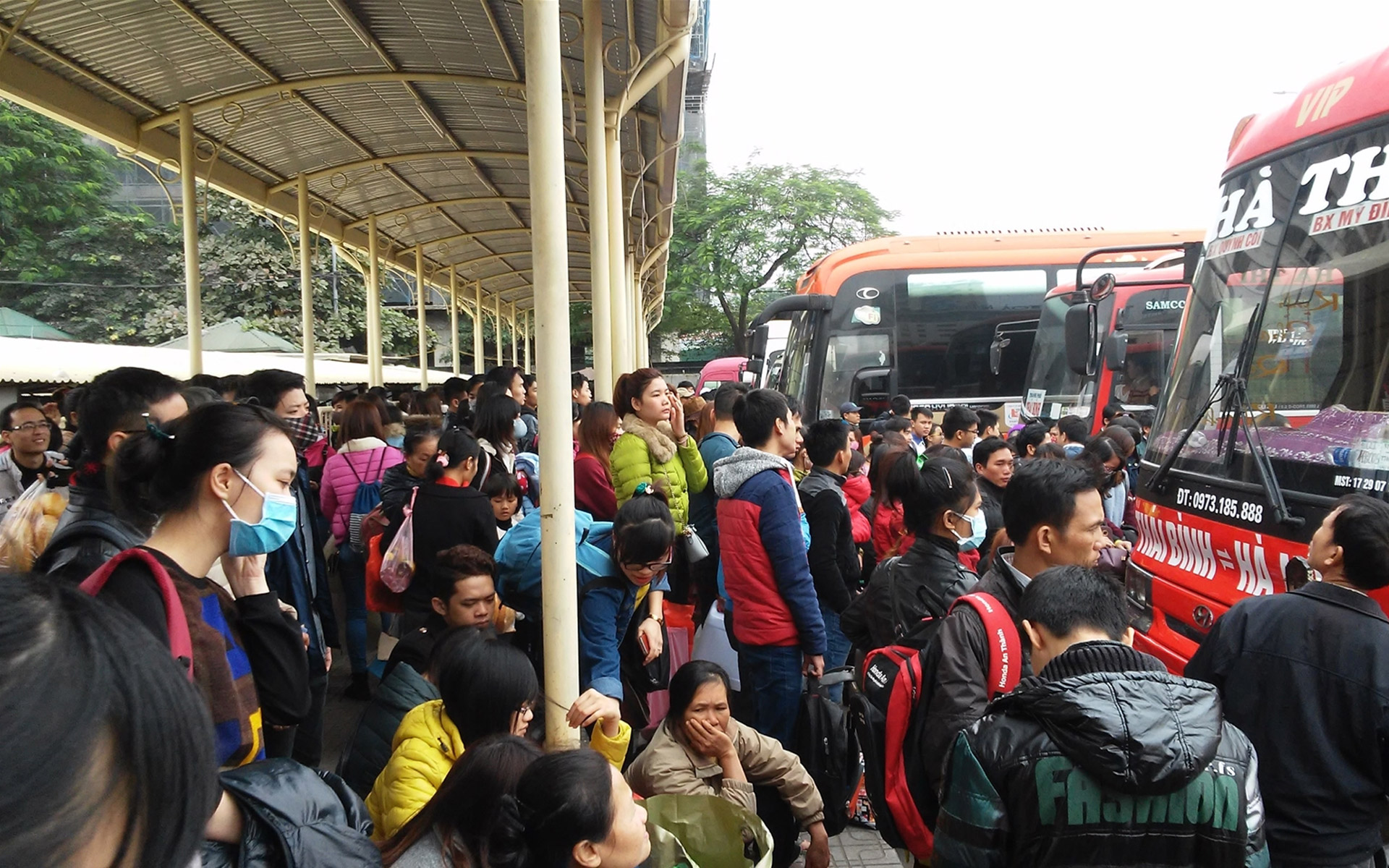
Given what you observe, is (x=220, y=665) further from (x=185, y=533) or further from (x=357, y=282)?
(x=357, y=282)

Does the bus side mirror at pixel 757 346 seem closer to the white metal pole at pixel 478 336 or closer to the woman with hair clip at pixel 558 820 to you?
the white metal pole at pixel 478 336

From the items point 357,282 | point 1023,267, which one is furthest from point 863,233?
point 1023,267

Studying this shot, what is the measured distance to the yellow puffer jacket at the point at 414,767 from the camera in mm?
2359

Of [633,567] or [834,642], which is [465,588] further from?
[834,642]

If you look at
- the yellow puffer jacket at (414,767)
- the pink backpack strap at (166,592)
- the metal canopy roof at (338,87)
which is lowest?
the yellow puffer jacket at (414,767)

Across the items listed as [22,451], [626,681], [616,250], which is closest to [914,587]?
[626,681]

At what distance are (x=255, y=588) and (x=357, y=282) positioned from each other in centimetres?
2933

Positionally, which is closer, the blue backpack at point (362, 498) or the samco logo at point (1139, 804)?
the samco logo at point (1139, 804)

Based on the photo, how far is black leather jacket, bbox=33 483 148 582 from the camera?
2125 mm

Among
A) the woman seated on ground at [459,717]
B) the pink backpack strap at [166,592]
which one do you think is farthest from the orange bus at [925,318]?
the pink backpack strap at [166,592]

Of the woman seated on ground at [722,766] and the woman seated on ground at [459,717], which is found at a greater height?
the woman seated on ground at [459,717]

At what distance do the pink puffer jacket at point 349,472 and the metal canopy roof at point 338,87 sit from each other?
8.20 ft

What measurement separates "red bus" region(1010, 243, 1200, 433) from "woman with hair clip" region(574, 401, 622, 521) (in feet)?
20.1

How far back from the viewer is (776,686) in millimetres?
4098
